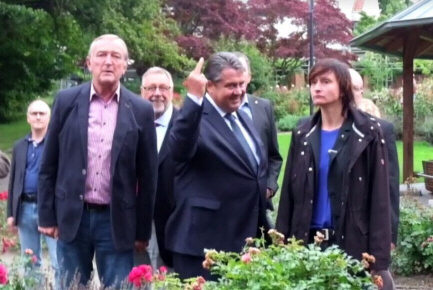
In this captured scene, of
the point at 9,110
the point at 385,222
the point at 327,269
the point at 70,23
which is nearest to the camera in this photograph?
the point at 327,269

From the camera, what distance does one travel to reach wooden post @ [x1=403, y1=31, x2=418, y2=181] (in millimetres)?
15484

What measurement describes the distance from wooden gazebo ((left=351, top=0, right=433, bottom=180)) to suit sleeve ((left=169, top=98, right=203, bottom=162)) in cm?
900

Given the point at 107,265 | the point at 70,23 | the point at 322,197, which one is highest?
the point at 70,23

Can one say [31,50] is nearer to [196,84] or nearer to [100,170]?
[100,170]

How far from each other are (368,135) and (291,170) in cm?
44

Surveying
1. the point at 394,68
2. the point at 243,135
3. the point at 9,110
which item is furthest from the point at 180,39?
the point at 243,135

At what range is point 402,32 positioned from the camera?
49.4 feet

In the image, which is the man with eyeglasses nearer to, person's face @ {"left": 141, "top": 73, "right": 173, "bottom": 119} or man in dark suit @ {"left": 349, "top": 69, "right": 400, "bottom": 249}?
person's face @ {"left": 141, "top": 73, "right": 173, "bottom": 119}

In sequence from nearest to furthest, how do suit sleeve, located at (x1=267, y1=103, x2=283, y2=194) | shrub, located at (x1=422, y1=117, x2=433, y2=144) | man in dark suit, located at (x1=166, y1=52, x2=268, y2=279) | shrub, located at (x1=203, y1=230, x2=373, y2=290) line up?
shrub, located at (x1=203, y1=230, x2=373, y2=290) → man in dark suit, located at (x1=166, y1=52, x2=268, y2=279) → suit sleeve, located at (x1=267, y1=103, x2=283, y2=194) → shrub, located at (x1=422, y1=117, x2=433, y2=144)

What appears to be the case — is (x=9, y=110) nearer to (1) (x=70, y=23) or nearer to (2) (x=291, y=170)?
(1) (x=70, y=23)

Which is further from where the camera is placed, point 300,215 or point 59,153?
point 59,153

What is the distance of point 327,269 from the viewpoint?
3.98m

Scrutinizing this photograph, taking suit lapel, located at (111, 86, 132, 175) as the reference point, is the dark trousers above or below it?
below

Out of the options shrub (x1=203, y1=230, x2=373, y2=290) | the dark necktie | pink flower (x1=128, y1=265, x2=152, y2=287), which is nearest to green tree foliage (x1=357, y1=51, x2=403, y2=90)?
the dark necktie
